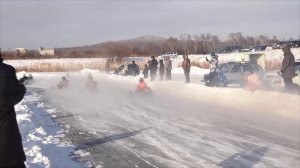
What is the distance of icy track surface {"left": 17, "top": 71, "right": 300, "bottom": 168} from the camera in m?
9.59

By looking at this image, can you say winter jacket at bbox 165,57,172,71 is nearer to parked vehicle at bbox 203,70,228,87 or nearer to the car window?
parked vehicle at bbox 203,70,228,87

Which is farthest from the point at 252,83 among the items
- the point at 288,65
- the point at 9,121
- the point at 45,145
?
the point at 9,121

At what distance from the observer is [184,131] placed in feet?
43.5

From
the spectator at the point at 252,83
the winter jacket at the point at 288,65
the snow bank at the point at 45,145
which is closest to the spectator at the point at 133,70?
the spectator at the point at 252,83

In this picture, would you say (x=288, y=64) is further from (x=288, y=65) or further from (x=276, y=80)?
(x=276, y=80)

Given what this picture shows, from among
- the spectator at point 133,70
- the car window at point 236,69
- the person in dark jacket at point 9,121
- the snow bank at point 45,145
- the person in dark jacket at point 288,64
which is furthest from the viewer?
→ the spectator at point 133,70

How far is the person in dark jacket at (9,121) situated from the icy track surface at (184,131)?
419 centimetres

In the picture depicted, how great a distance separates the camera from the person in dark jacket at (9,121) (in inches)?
194

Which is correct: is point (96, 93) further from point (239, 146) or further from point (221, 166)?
point (221, 166)

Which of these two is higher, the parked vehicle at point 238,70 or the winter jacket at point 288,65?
the winter jacket at point 288,65

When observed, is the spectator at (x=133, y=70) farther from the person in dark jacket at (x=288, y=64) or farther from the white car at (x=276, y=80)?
the person in dark jacket at (x=288, y=64)

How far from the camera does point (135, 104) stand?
21.6m

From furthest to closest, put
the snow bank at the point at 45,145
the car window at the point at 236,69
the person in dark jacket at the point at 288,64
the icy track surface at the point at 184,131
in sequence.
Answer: the car window at the point at 236,69
the person in dark jacket at the point at 288,64
the icy track surface at the point at 184,131
the snow bank at the point at 45,145

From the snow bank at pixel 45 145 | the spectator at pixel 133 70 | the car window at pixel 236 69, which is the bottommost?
the spectator at pixel 133 70
